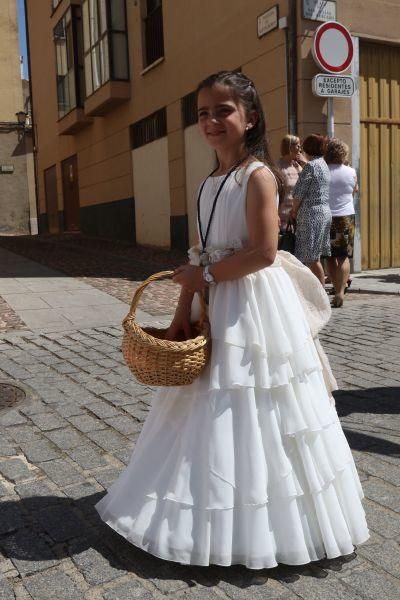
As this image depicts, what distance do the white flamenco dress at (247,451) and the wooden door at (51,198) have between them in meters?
22.9

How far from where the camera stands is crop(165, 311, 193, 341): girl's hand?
2.22 meters

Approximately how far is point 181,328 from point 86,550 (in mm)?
872

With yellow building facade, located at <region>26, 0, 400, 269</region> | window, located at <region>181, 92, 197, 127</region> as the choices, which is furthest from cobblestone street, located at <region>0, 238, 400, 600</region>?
window, located at <region>181, 92, 197, 127</region>

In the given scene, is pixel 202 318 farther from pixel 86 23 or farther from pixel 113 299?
pixel 86 23

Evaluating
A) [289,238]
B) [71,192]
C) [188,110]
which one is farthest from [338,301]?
[71,192]

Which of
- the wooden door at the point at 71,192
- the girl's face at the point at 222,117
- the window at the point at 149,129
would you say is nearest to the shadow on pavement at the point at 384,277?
the window at the point at 149,129

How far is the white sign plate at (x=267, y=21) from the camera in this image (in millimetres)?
9297

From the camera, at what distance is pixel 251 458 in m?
2.01

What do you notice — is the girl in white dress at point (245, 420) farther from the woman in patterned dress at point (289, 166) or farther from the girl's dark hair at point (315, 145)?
the woman in patterned dress at point (289, 166)

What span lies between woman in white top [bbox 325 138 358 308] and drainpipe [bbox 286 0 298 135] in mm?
2246

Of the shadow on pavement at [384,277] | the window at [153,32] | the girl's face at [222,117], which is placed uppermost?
the window at [153,32]

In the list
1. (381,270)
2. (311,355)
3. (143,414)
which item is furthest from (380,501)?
(381,270)

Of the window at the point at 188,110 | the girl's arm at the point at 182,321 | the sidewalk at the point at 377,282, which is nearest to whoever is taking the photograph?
the girl's arm at the point at 182,321

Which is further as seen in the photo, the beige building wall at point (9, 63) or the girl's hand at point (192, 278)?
the beige building wall at point (9, 63)
